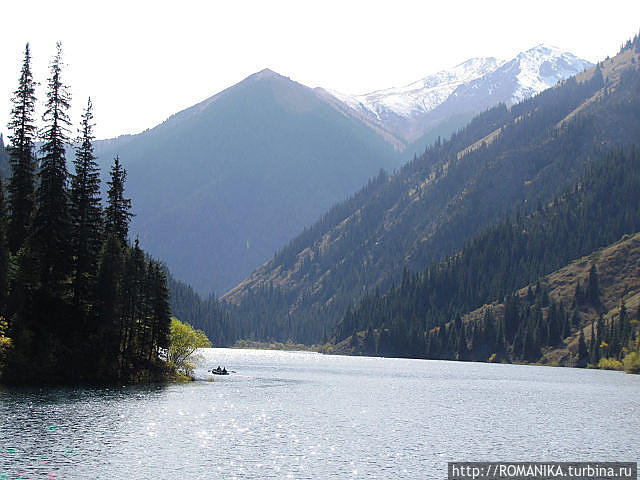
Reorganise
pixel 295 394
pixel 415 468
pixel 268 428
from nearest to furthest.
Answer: pixel 415 468, pixel 268 428, pixel 295 394

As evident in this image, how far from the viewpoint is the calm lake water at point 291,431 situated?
188ft

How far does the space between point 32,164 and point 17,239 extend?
38.6ft

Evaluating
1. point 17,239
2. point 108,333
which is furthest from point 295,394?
point 17,239

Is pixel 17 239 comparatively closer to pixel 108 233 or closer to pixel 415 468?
pixel 108 233

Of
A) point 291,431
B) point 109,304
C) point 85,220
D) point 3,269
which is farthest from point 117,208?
point 291,431

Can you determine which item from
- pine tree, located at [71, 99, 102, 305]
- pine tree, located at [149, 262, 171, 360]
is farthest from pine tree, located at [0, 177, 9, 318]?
pine tree, located at [149, 262, 171, 360]

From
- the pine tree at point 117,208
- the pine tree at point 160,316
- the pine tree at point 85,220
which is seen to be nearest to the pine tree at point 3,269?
the pine tree at point 85,220

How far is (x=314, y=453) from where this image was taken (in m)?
64.1

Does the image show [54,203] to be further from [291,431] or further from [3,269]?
[291,431]

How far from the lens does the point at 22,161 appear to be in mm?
110125

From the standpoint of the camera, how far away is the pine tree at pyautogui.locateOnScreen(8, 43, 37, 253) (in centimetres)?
10762

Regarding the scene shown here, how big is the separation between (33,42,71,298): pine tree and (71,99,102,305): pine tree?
2220mm

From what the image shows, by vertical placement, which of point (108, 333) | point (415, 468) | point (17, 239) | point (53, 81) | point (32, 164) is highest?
point (53, 81)

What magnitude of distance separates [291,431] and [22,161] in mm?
63446
